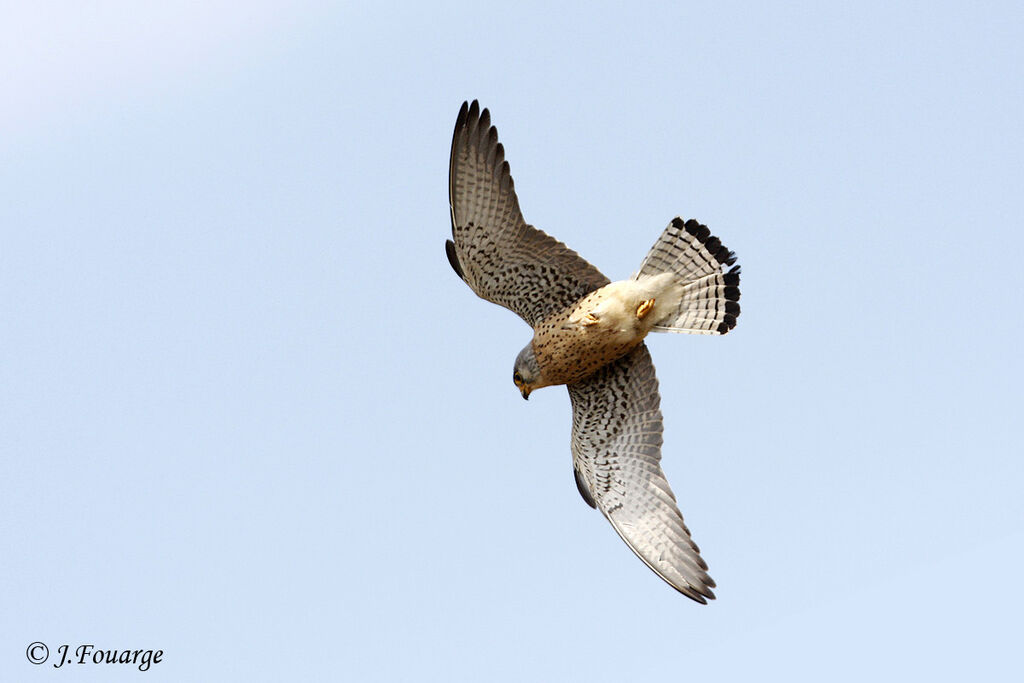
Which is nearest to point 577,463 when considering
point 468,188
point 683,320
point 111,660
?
point 683,320

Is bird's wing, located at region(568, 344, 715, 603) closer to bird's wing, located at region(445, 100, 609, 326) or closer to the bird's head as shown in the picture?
the bird's head

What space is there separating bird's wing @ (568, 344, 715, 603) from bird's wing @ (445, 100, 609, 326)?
2.27 feet

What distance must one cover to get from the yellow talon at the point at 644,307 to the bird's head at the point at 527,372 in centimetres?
90

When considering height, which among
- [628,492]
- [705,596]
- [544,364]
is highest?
[544,364]

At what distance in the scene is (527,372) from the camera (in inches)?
445

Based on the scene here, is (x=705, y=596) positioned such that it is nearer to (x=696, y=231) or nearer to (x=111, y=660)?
(x=696, y=231)

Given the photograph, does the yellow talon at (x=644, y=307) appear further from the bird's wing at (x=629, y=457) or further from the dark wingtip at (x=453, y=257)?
the dark wingtip at (x=453, y=257)

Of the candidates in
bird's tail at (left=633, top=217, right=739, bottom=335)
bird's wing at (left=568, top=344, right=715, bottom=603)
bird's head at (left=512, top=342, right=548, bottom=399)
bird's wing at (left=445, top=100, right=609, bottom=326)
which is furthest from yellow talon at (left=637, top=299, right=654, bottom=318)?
bird's head at (left=512, top=342, right=548, bottom=399)

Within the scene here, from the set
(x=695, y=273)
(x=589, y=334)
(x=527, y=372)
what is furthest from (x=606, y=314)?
(x=527, y=372)

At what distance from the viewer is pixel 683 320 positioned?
10820mm

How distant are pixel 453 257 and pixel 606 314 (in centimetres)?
123

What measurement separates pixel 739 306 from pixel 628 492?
1608 mm

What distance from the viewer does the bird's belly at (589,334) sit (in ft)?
35.2

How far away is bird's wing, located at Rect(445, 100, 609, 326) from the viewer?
35.1 feet
